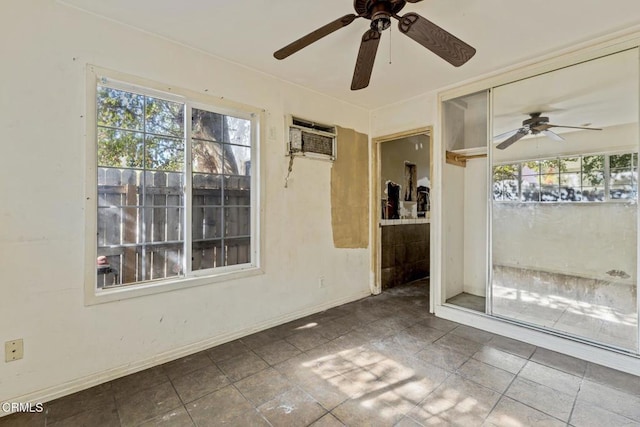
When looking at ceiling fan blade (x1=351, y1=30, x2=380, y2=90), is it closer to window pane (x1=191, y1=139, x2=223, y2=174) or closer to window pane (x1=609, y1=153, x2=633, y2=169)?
window pane (x1=191, y1=139, x2=223, y2=174)

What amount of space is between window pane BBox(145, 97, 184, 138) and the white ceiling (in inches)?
20.8

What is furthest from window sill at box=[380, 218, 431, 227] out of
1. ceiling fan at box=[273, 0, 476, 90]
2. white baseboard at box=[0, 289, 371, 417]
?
ceiling fan at box=[273, 0, 476, 90]

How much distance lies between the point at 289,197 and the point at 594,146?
2.80 m

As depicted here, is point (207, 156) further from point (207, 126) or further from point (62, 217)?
point (62, 217)

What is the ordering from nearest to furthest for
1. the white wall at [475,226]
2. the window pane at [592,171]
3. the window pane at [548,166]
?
1. the window pane at [592,171]
2. the window pane at [548,166]
3. the white wall at [475,226]

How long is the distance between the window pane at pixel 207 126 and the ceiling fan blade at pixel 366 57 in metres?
1.32

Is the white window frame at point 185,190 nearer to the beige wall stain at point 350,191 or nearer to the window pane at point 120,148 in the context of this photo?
the window pane at point 120,148

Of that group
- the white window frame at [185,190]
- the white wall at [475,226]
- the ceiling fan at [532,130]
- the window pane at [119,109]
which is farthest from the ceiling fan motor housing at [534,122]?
the window pane at [119,109]

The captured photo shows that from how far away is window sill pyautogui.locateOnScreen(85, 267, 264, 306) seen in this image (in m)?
2.05

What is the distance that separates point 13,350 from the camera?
180 centimetres

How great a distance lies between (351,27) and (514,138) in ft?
6.38

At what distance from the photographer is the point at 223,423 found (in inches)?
66.1

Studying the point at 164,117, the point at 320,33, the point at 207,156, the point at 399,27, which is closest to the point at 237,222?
the point at 207,156

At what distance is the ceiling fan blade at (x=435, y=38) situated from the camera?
160 centimetres
